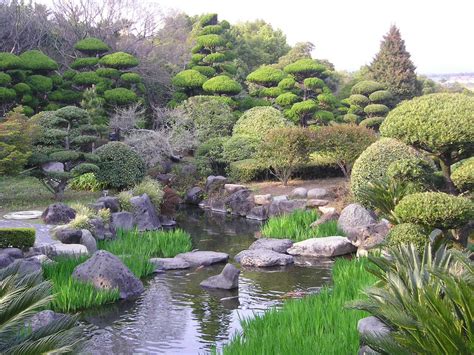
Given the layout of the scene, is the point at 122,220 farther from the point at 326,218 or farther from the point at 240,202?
the point at 240,202

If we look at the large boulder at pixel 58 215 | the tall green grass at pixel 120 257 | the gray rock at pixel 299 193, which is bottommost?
the gray rock at pixel 299 193

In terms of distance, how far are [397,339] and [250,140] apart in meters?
16.2

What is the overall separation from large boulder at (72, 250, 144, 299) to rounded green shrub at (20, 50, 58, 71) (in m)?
13.3

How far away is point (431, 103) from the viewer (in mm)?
9086

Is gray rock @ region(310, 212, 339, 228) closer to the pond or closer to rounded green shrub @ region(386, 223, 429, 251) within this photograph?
the pond

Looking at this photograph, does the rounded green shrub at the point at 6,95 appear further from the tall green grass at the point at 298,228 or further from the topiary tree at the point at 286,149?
the tall green grass at the point at 298,228

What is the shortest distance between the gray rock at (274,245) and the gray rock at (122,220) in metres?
2.80

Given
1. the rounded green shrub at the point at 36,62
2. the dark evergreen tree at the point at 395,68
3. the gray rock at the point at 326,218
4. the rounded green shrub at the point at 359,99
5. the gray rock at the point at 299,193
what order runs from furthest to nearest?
1. the dark evergreen tree at the point at 395,68
2. the rounded green shrub at the point at 359,99
3. the rounded green shrub at the point at 36,62
4. the gray rock at the point at 299,193
5. the gray rock at the point at 326,218

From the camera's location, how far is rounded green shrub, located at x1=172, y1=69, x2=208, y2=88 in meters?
24.1

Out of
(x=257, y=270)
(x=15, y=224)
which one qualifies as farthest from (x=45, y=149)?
(x=257, y=270)

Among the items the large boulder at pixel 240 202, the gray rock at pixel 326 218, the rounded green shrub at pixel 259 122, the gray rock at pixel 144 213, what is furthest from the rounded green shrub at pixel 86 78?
the gray rock at pixel 326 218

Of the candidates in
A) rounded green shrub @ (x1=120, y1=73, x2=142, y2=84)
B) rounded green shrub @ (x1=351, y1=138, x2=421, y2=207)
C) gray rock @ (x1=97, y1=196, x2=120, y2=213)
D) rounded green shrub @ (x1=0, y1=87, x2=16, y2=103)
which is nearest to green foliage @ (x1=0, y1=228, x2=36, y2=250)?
gray rock @ (x1=97, y1=196, x2=120, y2=213)

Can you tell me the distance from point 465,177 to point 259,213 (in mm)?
7799

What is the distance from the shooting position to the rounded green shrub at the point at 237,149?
19.6 meters
